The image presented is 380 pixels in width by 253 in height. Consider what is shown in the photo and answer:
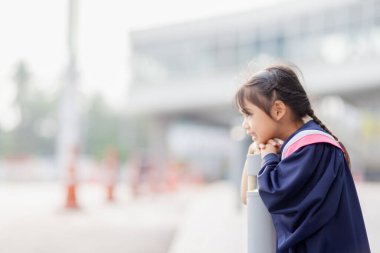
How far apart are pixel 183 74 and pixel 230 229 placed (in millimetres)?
19408

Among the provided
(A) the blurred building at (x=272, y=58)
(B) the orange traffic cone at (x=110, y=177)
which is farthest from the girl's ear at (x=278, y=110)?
(A) the blurred building at (x=272, y=58)

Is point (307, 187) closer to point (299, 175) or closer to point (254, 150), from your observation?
point (299, 175)

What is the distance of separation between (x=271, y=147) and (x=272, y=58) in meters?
20.4

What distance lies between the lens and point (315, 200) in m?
1.87

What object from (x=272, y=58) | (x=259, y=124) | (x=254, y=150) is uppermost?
(x=272, y=58)

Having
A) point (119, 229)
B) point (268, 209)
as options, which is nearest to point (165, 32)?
point (119, 229)

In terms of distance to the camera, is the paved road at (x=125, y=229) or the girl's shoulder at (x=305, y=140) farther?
the paved road at (x=125, y=229)

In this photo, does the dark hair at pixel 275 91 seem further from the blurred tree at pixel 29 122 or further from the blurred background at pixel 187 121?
the blurred tree at pixel 29 122

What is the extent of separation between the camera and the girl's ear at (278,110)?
6.61 feet

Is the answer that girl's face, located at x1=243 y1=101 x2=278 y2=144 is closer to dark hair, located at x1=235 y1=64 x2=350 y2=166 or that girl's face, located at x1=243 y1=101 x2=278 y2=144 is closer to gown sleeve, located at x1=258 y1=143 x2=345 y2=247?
dark hair, located at x1=235 y1=64 x2=350 y2=166

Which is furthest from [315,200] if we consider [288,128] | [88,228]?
[88,228]

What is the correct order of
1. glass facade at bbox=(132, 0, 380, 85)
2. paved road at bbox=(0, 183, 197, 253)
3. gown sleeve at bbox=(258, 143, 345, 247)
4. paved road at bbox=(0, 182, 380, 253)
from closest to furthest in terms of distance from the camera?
1. gown sleeve at bbox=(258, 143, 345, 247)
2. paved road at bbox=(0, 182, 380, 253)
3. paved road at bbox=(0, 183, 197, 253)
4. glass facade at bbox=(132, 0, 380, 85)

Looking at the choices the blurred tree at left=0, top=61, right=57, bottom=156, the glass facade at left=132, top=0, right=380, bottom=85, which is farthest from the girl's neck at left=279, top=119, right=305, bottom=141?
the blurred tree at left=0, top=61, right=57, bottom=156

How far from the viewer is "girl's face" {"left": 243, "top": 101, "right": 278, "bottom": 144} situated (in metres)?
2.04
